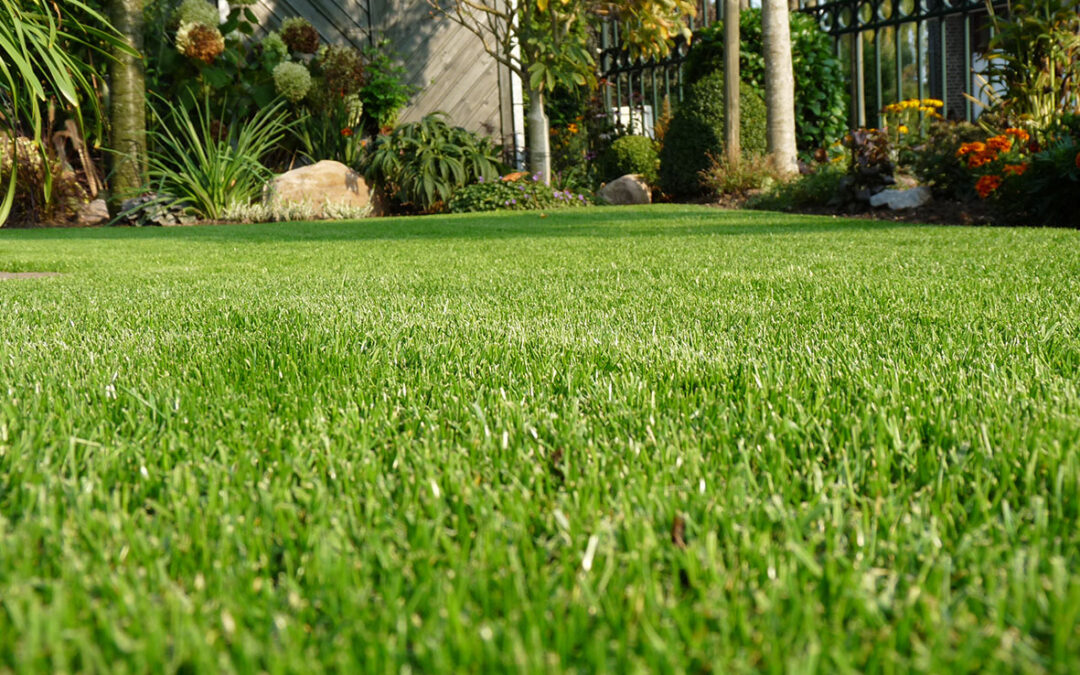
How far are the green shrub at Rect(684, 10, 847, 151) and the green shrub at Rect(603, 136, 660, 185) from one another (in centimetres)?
114

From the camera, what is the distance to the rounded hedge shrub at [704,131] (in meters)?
11.6

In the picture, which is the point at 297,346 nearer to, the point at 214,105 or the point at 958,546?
the point at 958,546

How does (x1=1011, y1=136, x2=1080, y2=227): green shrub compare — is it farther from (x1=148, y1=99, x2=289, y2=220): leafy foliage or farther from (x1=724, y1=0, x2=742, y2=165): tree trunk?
(x1=148, y1=99, x2=289, y2=220): leafy foliage

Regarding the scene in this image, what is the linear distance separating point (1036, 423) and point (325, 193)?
10548 mm

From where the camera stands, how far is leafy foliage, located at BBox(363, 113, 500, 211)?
36.8ft

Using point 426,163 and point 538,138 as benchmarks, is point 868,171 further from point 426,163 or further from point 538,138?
point 426,163

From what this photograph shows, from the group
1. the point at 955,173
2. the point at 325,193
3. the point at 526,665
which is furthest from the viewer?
the point at 325,193

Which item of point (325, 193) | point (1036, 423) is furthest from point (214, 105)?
point (1036, 423)

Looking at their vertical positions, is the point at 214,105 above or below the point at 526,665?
above

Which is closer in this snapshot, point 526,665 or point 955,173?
point 526,665

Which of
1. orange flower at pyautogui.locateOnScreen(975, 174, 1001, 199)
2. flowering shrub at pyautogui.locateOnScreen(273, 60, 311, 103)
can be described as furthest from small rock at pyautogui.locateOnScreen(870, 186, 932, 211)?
flowering shrub at pyautogui.locateOnScreen(273, 60, 311, 103)

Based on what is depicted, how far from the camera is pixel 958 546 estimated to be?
929 millimetres

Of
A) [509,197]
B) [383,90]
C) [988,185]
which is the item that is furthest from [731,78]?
[383,90]

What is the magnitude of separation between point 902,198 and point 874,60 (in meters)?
8.46
